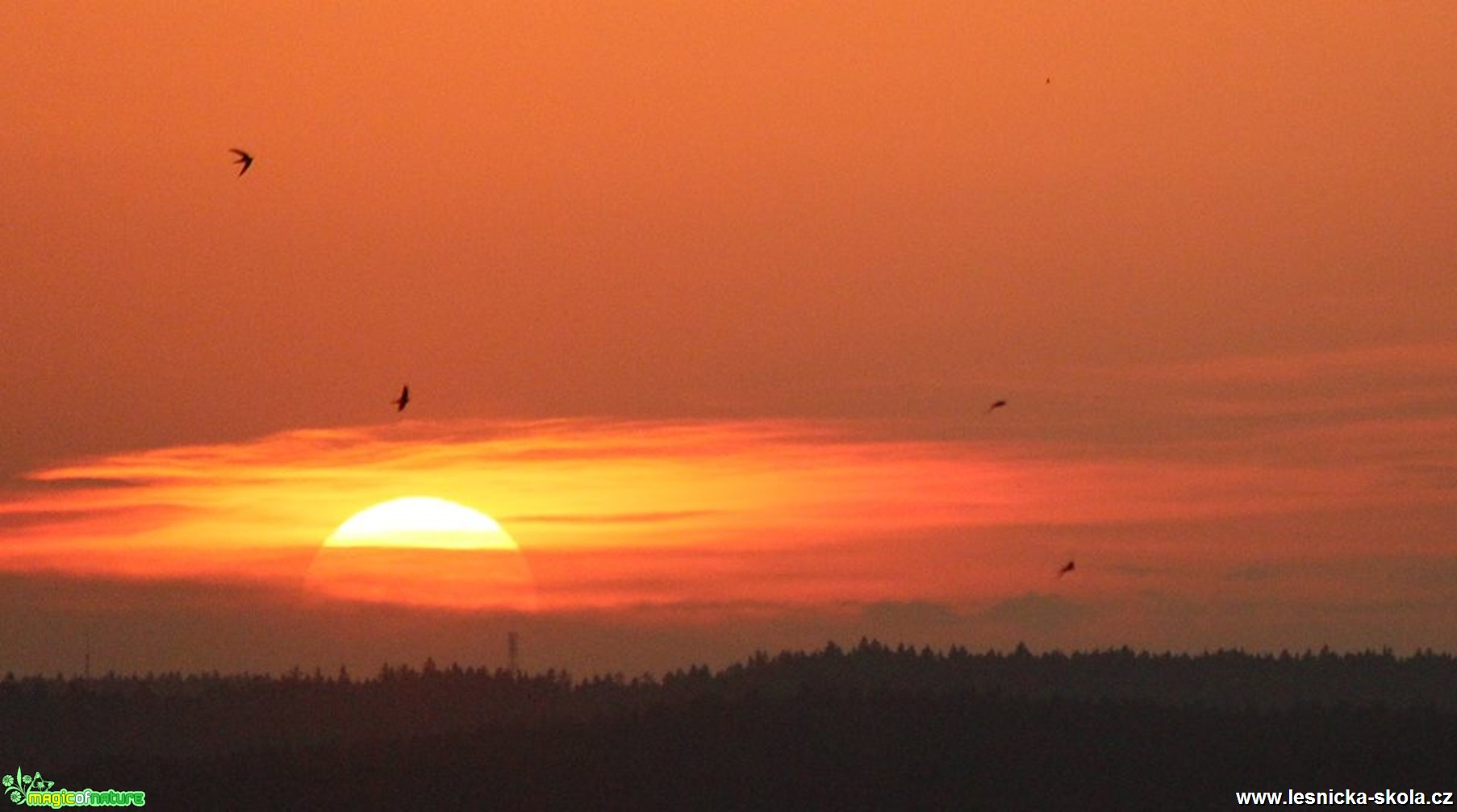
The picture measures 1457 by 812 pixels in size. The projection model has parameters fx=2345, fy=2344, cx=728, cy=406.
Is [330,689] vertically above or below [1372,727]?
above

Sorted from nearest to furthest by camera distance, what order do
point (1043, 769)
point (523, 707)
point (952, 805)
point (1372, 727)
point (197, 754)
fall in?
point (952, 805) < point (1043, 769) < point (1372, 727) < point (197, 754) < point (523, 707)

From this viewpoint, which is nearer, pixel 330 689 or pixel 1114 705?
pixel 1114 705

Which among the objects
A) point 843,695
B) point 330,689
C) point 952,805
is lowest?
point 952,805

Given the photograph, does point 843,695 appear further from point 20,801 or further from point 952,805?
point 20,801

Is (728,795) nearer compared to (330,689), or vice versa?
(728,795)

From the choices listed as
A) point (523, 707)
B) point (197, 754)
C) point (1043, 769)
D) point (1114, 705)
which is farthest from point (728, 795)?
point (523, 707)

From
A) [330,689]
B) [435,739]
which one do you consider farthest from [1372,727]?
[330,689]

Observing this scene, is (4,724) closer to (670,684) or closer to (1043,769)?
(670,684)

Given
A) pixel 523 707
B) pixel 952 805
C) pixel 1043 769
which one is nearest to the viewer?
pixel 952 805

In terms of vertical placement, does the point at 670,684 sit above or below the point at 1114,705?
above
